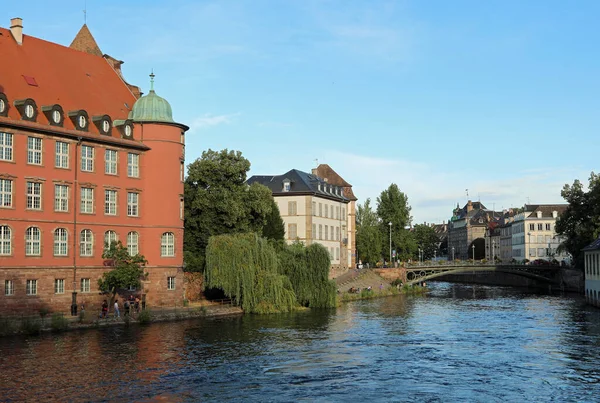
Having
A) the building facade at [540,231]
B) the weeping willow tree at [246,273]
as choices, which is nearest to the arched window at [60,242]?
the weeping willow tree at [246,273]

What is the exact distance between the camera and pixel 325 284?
63.7 meters

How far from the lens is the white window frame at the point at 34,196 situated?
48.6 meters

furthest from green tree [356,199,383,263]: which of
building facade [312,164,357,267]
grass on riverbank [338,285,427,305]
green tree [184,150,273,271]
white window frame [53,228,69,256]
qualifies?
white window frame [53,228,69,256]

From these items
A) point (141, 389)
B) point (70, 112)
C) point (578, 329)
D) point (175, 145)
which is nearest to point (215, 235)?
point (175, 145)

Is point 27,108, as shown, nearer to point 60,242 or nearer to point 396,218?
point 60,242

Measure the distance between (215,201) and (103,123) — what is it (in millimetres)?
13046

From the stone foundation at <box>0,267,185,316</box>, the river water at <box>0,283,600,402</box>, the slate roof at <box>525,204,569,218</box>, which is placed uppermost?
the slate roof at <box>525,204,569,218</box>

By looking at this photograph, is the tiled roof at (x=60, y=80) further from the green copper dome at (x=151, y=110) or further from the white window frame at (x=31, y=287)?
the white window frame at (x=31, y=287)

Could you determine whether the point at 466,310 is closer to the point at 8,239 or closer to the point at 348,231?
the point at 8,239

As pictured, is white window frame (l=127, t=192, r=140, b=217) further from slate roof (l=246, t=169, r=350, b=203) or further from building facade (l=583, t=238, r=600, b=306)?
building facade (l=583, t=238, r=600, b=306)

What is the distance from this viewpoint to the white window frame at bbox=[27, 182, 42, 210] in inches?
1914

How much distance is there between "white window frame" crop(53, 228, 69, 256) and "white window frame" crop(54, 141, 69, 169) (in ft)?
13.9

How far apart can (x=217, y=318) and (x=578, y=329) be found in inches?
940

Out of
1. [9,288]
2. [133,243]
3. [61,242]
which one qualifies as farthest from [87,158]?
[9,288]
